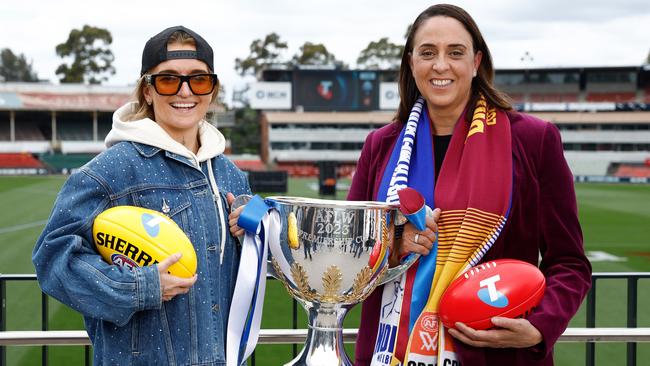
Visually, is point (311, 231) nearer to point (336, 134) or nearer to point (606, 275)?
point (606, 275)

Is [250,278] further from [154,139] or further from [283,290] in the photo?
[283,290]

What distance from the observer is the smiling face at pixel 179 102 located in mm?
1884

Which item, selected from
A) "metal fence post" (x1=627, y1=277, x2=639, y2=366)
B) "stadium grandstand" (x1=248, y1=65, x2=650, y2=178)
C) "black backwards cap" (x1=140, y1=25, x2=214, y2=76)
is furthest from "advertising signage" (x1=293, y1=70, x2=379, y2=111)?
"black backwards cap" (x1=140, y1=25, x2=214, y2=76)

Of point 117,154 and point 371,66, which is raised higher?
point 371,66

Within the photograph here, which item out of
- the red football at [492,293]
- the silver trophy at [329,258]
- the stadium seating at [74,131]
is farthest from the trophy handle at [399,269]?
the stadium seating at [74,131]

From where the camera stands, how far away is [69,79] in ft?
199

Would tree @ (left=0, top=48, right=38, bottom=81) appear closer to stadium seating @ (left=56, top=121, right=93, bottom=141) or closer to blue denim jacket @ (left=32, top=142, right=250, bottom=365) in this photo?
stadium seating @ (left=56, top=121, right=93, bottom=141)

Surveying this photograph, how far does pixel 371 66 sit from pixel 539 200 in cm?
6829

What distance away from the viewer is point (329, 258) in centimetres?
170

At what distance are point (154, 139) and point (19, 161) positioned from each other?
47.8 metres

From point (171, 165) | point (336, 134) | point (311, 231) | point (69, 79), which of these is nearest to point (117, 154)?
point (171, 165)

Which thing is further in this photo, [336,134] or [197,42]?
[336,134]

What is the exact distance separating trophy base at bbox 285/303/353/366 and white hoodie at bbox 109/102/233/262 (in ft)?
1.17

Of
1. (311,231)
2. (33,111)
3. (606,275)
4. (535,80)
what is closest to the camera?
(311,231)
